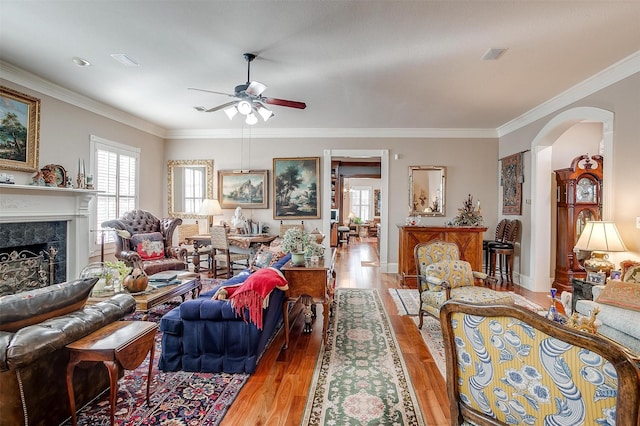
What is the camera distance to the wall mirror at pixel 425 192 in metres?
6.57

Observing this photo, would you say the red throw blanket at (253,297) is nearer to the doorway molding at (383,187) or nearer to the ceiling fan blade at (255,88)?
the ceiling fan blade at (255,88)

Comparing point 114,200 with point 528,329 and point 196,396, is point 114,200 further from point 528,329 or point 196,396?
point 528,329

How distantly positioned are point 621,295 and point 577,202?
9.08 feet

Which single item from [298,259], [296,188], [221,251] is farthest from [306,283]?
[296,188]

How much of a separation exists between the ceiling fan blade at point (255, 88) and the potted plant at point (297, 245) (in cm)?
151

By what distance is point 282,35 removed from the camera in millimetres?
2971

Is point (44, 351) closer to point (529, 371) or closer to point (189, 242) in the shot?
point (529, 371)

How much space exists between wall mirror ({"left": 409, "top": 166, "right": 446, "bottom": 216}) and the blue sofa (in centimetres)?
482

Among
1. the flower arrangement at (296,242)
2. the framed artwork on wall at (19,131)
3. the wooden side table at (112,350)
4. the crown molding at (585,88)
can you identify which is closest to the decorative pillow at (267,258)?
the flower arrangement at (296,242)

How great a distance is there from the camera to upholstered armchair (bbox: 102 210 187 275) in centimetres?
460

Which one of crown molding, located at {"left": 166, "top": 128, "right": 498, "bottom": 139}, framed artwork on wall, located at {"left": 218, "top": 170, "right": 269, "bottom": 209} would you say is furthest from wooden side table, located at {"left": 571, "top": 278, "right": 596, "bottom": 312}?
framed artwork on wall, located at {"left": 218, "top": 170, "right": 269, "bottom": 209}

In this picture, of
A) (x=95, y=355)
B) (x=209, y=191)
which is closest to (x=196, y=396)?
(x=95, y=355)

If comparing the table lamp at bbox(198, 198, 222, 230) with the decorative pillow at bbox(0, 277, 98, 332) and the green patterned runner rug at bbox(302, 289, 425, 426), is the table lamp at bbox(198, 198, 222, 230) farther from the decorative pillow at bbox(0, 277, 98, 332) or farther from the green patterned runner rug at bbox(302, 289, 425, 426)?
the decorative pillow at bbox(0, 277, 98, 332)

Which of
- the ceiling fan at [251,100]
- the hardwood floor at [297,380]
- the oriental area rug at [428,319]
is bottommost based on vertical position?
the hardwood floor at [297,380]
